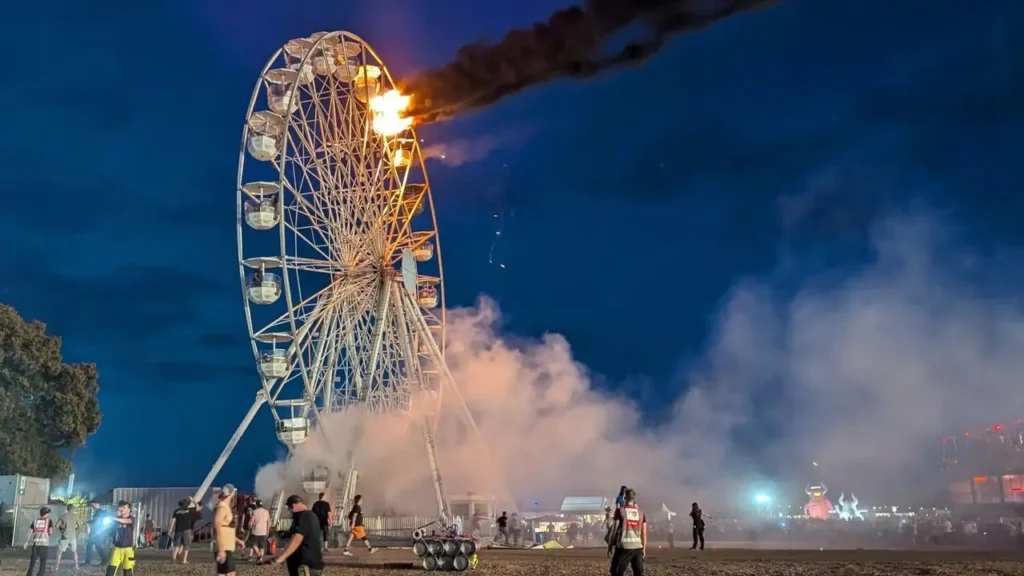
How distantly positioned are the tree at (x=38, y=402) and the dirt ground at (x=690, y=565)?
2530 cm

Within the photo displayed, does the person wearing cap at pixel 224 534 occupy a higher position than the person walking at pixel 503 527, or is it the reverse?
the person wearing cap at pixel 224 534

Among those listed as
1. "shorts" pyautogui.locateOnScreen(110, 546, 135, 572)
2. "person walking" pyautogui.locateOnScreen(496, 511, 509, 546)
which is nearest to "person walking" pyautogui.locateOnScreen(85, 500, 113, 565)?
"shorts" pyautogui.locateOnScreen(110, 546, 135, 572)

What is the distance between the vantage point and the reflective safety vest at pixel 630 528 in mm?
11898

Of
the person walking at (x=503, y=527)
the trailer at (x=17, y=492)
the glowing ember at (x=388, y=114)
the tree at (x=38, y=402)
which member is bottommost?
the person walking at (x=503, y=527)

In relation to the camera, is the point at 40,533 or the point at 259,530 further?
the point at 259,530

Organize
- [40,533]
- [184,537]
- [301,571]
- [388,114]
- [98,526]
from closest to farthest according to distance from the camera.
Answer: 1. [301,571]
2. [40,533]
3. [98,526]
4. [184,537]
5. [388,114]

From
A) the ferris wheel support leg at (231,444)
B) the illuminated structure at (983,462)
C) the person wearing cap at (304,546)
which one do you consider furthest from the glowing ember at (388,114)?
the illuminated structure at (983,462)

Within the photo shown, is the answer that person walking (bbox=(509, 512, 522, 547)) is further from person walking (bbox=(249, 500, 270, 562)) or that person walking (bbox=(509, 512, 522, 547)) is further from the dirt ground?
person walking (bbox=(249, 500, 270, 562))

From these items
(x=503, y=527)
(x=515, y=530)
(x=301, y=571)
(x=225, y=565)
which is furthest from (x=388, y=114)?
(x=301, y=571)

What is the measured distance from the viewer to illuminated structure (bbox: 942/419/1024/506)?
64.0m

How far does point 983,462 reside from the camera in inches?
3044

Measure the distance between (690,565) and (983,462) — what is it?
236 ft

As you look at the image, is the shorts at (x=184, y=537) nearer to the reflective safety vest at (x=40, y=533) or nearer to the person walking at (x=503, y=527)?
the reflective safety vest at (x=40, y=533)

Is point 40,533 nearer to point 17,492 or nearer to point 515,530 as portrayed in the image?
point 17,492
